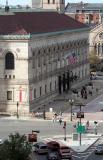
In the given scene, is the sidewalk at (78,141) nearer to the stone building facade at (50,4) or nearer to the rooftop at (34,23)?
the rooftop at (34,23)

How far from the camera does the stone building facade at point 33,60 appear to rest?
104375 millimetres

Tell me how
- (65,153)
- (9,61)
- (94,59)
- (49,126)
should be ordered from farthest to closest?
(94,59) → (9,61) → (49,126) → (65,153)

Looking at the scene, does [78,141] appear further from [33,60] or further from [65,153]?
[33,60]

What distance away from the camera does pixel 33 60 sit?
351 feet

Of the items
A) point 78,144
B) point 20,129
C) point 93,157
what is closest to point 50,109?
point 20,129

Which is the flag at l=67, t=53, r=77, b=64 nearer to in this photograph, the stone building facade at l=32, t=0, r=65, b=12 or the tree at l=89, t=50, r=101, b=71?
the stone building facade at l=32, t=0, r=65, b=12

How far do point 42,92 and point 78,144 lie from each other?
29.6 m

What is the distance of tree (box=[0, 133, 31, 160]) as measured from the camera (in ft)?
195

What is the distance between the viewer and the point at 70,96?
4764 inches

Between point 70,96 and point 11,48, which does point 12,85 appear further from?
point 70,96

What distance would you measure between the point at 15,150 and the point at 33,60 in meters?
46.7

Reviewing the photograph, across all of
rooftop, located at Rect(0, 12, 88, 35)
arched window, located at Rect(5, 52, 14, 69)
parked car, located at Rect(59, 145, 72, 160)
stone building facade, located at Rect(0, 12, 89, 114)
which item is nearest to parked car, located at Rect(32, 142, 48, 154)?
parked car, located at Rect(59, 145, 72, 160)

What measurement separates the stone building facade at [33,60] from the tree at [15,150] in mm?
42177

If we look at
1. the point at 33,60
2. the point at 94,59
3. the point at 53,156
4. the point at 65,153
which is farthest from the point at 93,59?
the point at 53,156
